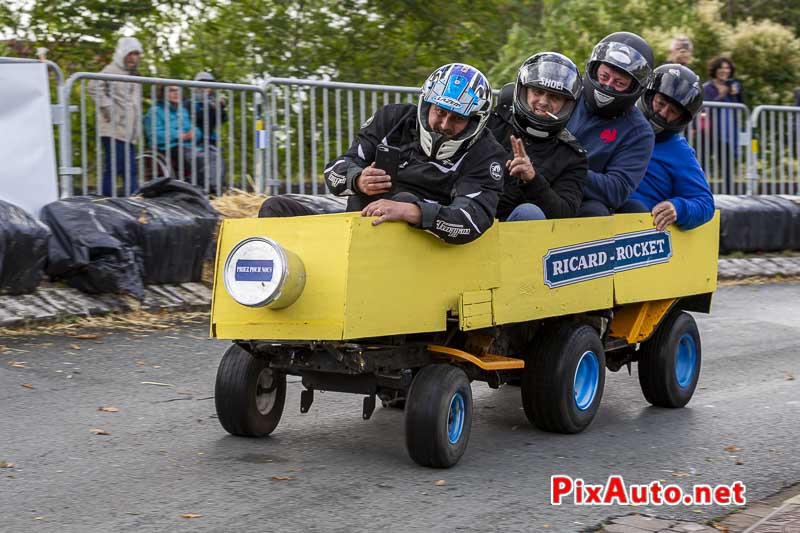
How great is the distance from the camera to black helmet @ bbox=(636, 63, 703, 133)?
307 inches

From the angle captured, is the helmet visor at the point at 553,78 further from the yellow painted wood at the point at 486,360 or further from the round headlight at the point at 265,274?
the round headlight at the point at 265,274

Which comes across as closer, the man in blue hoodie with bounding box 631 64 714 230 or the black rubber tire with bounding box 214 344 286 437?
the black rubber tire with bounding box 214 344 286 437

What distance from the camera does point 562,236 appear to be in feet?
21.7

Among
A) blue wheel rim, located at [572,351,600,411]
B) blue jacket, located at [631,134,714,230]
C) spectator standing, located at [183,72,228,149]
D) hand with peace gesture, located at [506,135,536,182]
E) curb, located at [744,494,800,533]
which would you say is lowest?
curb, located at [744,494,800,533]

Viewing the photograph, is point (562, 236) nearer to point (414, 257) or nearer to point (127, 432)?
point (414, 257)

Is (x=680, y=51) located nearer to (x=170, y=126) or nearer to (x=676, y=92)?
(x=170, y=126)

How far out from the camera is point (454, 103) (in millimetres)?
6094

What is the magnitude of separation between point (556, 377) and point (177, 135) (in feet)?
18.3

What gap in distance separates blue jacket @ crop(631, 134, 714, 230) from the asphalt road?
1329 millimetres

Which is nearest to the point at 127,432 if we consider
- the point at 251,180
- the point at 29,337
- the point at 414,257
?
the point at 414,257

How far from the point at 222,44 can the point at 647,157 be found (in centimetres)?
1063

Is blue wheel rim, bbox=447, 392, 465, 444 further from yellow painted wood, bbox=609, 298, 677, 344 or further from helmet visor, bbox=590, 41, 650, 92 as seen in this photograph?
helmet visor, bbox=590, 41, 650, 92

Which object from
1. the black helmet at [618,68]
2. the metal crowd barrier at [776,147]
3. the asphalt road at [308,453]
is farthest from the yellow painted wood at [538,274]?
the metal crowd barrier at [776,147]

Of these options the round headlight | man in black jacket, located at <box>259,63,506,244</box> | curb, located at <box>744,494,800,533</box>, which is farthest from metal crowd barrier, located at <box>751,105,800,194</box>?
the round headlight
